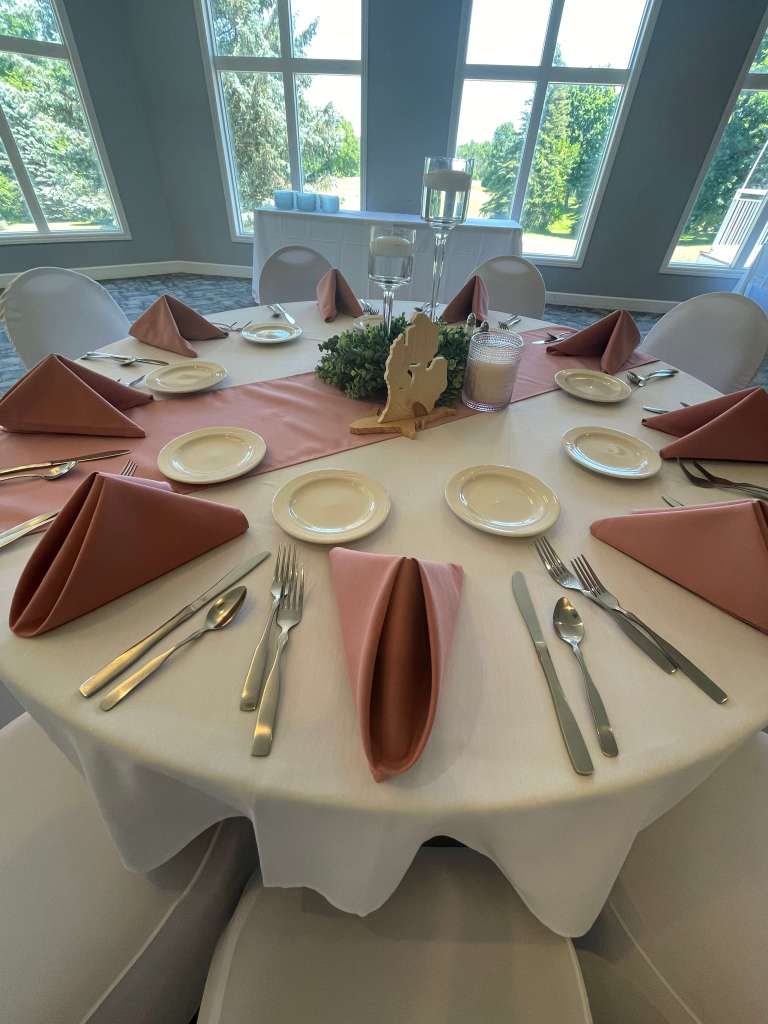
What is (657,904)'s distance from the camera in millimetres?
531

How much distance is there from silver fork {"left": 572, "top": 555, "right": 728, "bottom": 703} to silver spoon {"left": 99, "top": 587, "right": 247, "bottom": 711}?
1.39 feet

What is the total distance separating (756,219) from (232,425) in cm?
521

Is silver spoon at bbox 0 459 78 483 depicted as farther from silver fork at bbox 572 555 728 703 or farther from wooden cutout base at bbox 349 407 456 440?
silver fork at bbox 572 555 728 703

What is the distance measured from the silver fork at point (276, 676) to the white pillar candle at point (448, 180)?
106cm

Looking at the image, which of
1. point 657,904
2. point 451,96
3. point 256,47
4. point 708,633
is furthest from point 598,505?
point 256,47

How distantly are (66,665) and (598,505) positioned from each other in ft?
2.37

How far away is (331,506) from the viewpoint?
2.14ft

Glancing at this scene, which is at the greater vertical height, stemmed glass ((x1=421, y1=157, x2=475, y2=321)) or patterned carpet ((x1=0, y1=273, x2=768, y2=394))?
stemmed glass ((x1=421, y1=157, x2=475, y2=321))

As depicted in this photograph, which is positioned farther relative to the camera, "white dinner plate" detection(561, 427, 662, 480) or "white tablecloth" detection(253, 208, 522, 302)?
"white tablecloth" detection(253, 208, 522, 302)

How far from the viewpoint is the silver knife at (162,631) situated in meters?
0.43

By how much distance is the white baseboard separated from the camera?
13.9ft

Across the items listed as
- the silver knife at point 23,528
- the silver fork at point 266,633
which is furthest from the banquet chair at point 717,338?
the silver knife at point 23,528

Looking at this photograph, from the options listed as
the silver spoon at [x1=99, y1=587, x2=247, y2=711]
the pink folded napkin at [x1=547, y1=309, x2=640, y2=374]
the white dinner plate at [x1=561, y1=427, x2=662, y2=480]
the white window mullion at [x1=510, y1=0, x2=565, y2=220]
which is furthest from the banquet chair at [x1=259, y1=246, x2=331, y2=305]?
the white window mullion at [x1=510, y1=0, x2=565, y2=220]

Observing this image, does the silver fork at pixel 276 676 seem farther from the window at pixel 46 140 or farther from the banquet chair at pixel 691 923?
the window at pixel 46 140
